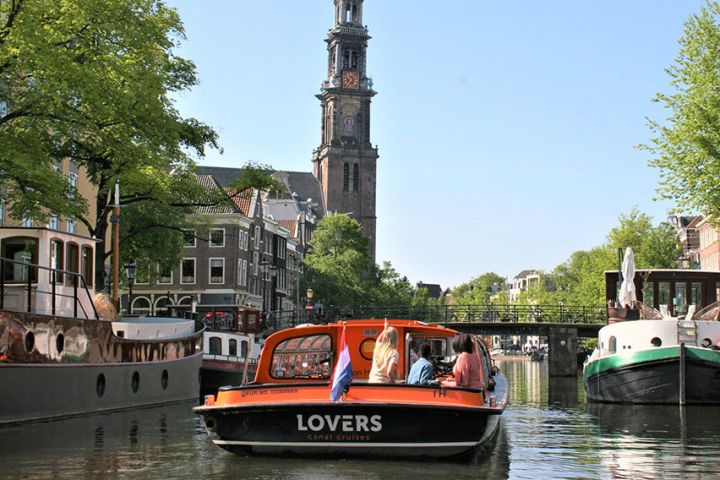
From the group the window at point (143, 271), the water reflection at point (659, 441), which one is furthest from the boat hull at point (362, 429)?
the window at point (143, 271)

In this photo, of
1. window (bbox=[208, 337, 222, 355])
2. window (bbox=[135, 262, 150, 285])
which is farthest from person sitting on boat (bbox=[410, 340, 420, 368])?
window (bbox=[135, 262, 150, 285])

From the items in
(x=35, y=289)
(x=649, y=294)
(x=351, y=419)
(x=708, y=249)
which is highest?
(x=708, y=249)

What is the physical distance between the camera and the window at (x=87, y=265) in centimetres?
2870

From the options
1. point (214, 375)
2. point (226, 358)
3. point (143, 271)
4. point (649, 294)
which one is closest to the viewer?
point (214, 375)

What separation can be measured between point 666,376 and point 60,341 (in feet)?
57.0

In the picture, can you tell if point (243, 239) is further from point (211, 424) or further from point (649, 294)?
point (211, 424)

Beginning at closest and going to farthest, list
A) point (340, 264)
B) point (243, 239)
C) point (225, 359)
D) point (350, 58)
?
1. point (225, 359)
2. point (243, 239)
3. point (340, 264)
4. point (350, 58)

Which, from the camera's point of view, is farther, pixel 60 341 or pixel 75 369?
pixel 75 369

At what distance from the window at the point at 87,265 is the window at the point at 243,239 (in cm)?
5490

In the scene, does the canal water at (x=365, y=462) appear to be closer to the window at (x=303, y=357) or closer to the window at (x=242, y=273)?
the window at (x=303, y=357)

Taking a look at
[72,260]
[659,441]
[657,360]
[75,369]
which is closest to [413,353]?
[659,441]

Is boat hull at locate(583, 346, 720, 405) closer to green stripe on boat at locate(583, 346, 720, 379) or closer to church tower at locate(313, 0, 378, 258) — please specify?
green stripe on boat at locate(583, 346, 720, 379)

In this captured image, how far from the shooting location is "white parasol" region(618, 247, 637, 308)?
134 feet

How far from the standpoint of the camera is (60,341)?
25.5m
